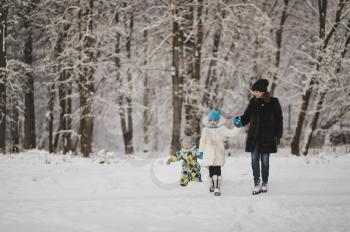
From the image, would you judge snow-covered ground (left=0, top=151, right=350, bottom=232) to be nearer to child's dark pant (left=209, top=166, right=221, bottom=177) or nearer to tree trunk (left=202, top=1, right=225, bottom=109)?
child's dark pant (left=209, top=166, right=221, bottom=177)

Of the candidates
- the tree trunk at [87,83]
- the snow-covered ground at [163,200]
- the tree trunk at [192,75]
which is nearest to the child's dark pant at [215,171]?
the snow-covered ground at [163,200]

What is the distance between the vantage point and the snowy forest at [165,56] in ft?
49.7

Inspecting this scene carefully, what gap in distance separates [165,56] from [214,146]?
40.5 ft

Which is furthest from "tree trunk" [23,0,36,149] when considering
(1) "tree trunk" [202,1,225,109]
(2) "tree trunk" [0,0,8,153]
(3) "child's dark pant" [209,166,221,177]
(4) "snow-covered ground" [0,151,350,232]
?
(3) "child's dark pant" [209,166,221,177]

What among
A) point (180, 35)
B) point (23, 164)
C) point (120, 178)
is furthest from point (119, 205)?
point (180, 35)

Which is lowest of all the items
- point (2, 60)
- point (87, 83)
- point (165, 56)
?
point (87, 83)

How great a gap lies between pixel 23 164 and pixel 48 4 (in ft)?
30.5

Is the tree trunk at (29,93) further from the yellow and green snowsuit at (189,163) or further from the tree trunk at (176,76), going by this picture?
the yellow and green snowsuit at (189,163)

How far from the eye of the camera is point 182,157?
8242 mm

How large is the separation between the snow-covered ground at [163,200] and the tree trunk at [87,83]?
5.48 metres

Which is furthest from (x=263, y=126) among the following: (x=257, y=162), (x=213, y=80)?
(x=213, y=80)

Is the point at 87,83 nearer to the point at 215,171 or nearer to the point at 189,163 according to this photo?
the point at 189,163

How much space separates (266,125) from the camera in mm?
7035

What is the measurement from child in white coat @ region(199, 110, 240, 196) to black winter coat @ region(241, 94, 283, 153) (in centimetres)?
51
